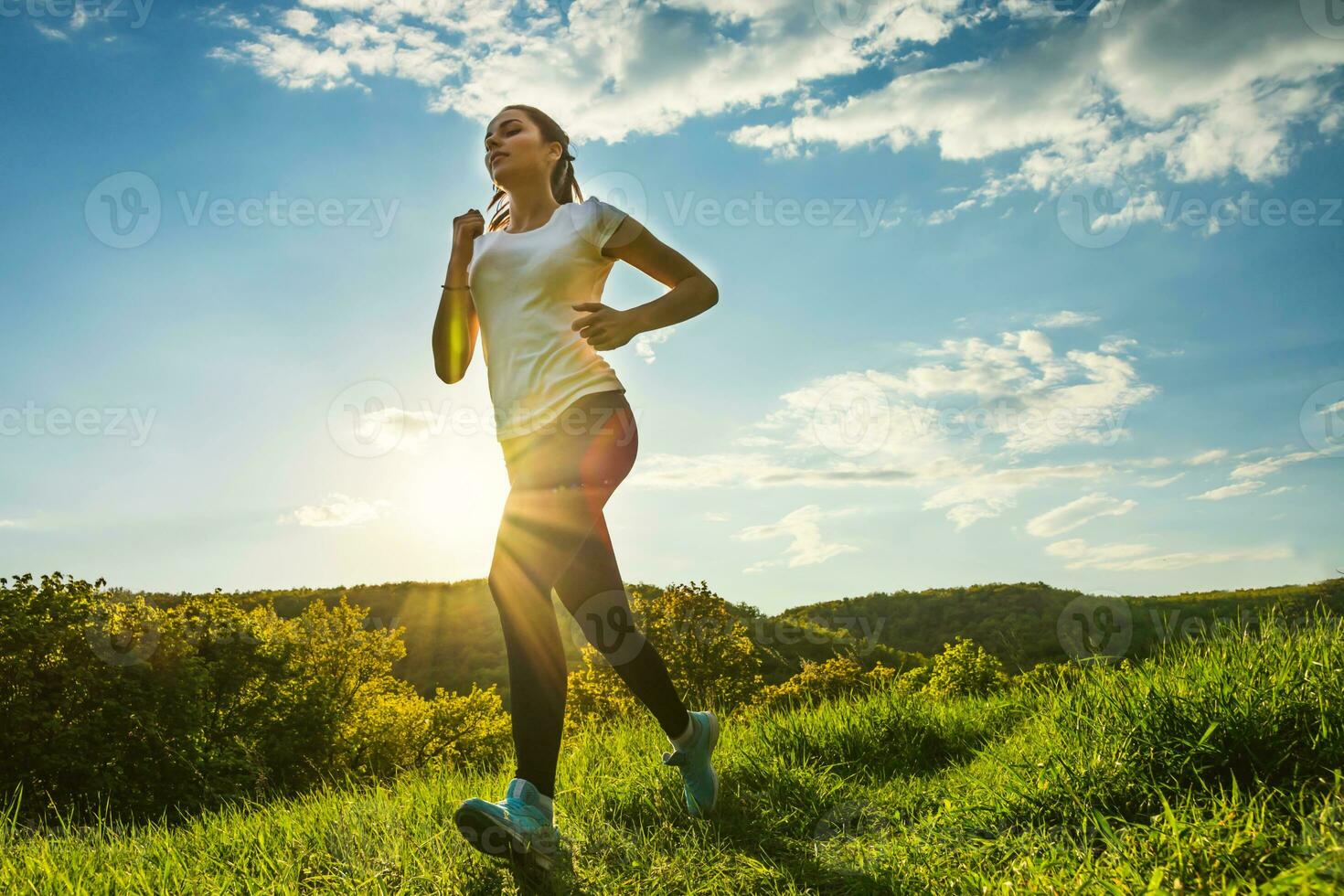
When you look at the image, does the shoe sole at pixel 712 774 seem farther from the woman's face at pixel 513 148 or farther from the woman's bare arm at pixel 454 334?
the woman's face at pixel 513 148

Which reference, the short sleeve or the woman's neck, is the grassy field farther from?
the woman's neck

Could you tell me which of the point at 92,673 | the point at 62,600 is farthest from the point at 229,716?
the point at 62,600

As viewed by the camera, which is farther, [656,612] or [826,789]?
[656,612]

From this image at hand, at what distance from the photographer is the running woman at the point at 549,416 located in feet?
7.79

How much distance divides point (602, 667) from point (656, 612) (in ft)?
7.04

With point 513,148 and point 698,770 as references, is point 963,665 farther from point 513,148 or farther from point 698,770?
point 513,148

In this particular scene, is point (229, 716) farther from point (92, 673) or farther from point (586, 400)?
point (586, 400)

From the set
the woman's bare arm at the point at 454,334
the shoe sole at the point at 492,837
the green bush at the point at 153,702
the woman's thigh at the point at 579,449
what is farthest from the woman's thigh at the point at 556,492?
the green bush at the point at 153,702

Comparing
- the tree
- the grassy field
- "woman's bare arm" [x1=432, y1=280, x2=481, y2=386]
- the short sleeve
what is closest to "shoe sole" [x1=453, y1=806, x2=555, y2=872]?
the grassy field

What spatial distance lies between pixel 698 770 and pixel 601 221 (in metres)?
1.89

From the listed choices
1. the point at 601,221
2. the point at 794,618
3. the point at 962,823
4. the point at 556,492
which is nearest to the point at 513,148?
the point at 601,221

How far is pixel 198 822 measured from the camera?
344cm

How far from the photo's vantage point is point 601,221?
2775 millimetres

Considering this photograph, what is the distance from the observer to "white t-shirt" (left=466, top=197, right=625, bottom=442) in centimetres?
259
